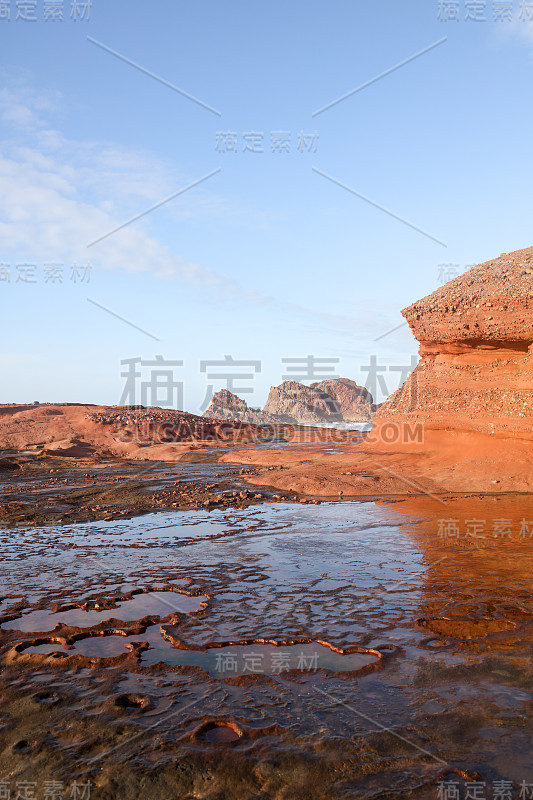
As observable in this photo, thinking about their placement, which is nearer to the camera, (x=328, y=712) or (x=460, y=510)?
(x=328, y=712)

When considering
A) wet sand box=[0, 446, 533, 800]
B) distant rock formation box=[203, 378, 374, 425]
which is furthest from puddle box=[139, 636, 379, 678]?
distant rock formation box=[203, 378, 374, 425]

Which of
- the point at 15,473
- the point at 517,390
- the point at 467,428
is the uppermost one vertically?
the point at 517,390

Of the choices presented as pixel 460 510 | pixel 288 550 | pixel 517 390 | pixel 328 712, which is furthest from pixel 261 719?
pixel 517 390

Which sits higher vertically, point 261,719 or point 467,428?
point 467,428

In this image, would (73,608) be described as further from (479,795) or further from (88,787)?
(479,795)

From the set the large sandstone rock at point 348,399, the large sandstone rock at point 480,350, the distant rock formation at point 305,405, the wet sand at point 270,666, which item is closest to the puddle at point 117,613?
the wet sand at point 270,666

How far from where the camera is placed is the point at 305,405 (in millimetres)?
89375

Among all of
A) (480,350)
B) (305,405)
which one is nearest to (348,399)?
(305,405)

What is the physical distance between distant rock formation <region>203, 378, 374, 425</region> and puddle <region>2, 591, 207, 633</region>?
2758 inches

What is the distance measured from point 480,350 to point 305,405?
245ft

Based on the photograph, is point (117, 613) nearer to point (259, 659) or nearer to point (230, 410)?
point (259, 659)

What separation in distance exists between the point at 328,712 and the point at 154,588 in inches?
129

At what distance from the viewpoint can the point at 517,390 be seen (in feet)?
44.5

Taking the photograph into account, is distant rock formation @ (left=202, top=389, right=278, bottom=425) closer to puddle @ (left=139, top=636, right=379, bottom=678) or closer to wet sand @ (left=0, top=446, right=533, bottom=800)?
wet sand @ (left=0, top=446, right=533, bottom=800)
